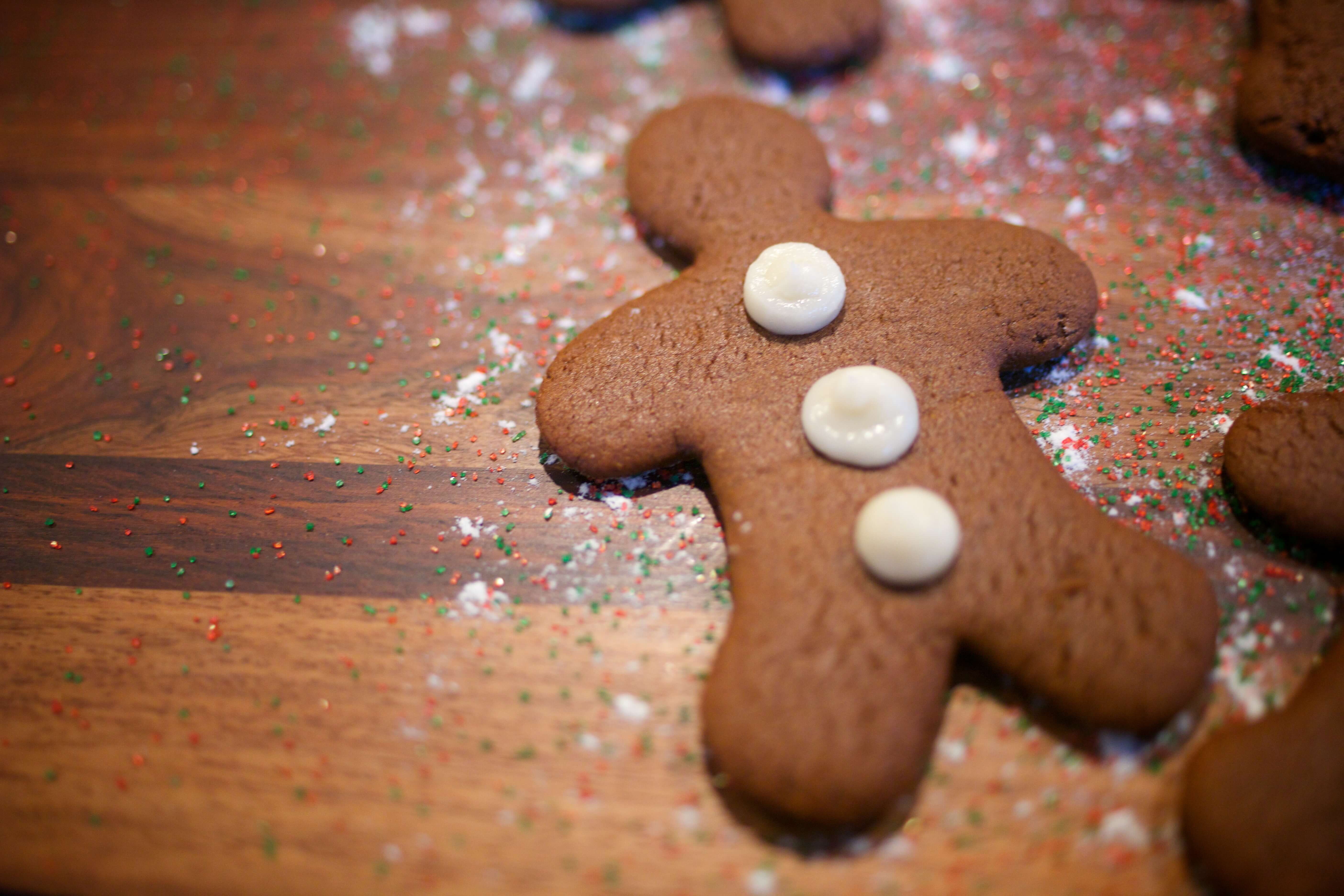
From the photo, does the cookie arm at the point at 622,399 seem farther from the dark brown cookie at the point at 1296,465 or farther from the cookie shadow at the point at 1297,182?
the cookie shadow at the point at 1297,182

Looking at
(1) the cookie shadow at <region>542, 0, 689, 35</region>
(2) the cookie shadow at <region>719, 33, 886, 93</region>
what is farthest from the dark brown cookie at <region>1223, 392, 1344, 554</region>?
(1) the cookie shadow at <region>542, 0, 689, 35</region>

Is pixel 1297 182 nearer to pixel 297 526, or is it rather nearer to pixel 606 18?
pixel 606 18

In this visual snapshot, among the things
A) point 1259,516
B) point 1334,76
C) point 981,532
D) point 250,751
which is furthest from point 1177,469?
point 250,751

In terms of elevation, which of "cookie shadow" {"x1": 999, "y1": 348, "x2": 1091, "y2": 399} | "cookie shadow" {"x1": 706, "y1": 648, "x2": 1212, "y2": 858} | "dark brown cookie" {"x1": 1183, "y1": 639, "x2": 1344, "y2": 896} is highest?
"cookie shadow" {"x1": 999, "y1": 348, "x2": 1091, "y2": 399}

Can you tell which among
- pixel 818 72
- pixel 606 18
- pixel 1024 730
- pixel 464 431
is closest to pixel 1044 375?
pixel 1024 730

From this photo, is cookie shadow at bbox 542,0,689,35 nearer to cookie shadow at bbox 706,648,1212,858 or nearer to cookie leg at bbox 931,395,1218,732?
cookie leg at bbox 931,395,1218,732
